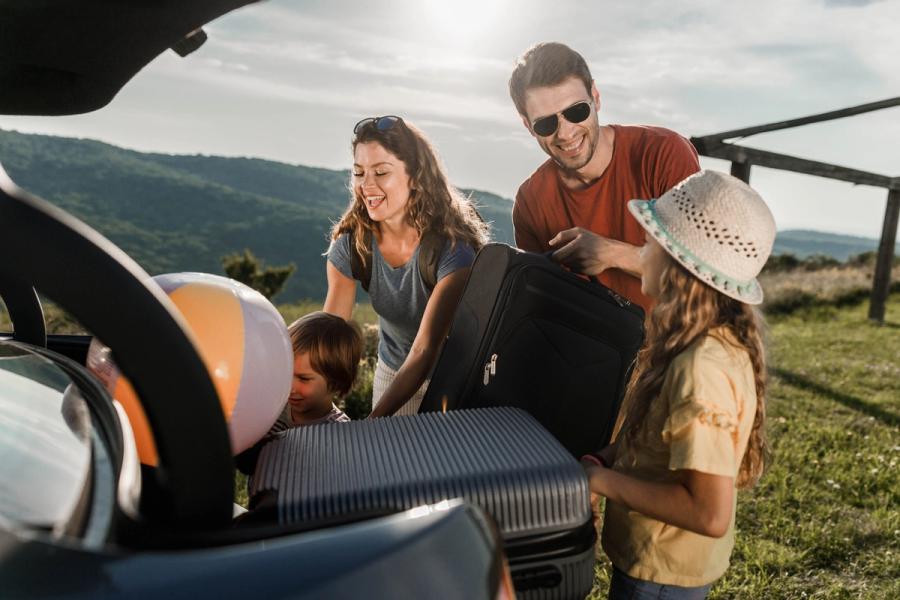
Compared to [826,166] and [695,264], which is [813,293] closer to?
[826,166]

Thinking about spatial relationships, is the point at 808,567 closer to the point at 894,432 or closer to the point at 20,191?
the point at 894,432

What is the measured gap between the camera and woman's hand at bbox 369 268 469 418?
7.04 feet

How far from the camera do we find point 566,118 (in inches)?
117

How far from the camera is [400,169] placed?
Answer: 281 cm

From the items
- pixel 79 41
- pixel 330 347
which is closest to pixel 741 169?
→ pixel 330 347

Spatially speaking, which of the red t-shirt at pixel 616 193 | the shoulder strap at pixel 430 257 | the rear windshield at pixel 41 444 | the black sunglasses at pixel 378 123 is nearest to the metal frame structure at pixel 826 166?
the red t-shirt at pixel 616 193

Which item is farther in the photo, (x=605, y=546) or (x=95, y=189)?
(x=95, y=189)

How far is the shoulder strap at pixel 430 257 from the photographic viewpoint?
266cm

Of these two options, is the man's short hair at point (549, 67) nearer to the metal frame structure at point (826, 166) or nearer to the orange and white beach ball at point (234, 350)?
the orange and white beach ball at point (234, 350)

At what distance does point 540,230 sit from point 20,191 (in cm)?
248

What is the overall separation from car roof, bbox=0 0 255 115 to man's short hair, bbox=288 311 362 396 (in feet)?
2.83

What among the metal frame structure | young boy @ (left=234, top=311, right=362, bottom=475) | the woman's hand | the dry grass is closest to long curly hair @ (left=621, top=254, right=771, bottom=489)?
the woman's hand

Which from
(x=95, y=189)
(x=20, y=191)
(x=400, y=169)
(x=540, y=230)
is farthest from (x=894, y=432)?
(x=95, y=189)

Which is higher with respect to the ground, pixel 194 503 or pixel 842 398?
pixel 194 503
